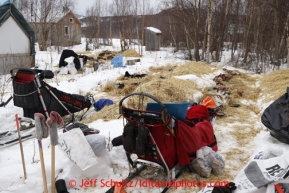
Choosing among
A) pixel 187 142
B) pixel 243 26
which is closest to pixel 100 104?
pixel 187 142

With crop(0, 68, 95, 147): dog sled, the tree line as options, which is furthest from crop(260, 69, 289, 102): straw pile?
crop(0, 68, 95, 147): dog sled

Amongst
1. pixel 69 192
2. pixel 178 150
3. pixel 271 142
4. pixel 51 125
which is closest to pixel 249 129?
pixel 271 142

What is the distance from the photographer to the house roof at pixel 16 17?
1021 centimetres

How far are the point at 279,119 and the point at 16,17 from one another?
11176mm

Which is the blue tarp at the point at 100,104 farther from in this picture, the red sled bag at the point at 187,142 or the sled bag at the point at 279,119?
the sled bag at the point at 279,119

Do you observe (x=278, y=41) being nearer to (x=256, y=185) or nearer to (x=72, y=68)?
(x=72, y=68)

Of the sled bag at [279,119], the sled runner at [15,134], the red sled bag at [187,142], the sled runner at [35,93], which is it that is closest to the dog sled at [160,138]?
the red sled bag at [187,142]

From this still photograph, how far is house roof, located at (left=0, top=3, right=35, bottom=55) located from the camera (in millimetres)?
10211

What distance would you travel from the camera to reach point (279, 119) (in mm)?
3818

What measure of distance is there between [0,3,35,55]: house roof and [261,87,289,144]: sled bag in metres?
10.5

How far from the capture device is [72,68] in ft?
37.4

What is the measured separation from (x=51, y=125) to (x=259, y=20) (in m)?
15.0

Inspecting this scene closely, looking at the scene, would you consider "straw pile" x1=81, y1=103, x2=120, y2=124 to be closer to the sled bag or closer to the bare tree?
the sled bag

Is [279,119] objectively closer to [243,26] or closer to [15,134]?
[15,134]
